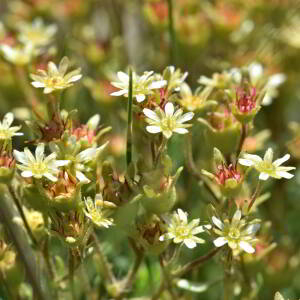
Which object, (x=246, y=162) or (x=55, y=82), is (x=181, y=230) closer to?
(x=246, y=162)

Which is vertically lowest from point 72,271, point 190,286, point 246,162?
point 190,286

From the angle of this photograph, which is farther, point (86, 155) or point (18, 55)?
point (18, 55)

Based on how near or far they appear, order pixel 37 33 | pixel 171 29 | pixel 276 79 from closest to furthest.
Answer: pixel 171 29, pixel 276 79, pixel 37 33

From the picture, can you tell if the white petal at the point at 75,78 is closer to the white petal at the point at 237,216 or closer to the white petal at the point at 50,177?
the white petal at the point at 50,177

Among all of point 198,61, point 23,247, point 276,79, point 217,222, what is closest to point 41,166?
point 23,247

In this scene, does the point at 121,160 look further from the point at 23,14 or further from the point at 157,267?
the point at 23,14

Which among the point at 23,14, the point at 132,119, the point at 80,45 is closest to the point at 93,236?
the point at 132,119
